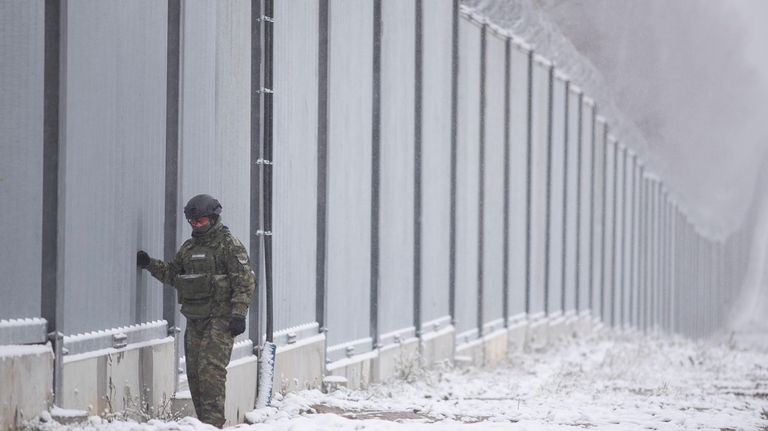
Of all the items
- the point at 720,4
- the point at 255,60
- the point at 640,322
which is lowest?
the point at 640,322

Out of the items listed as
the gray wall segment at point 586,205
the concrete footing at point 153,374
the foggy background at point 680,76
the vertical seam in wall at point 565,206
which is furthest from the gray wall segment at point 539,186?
the concrete footing at point 153,374

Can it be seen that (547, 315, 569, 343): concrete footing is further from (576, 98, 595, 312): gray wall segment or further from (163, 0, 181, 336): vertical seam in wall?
(163, 0, 181, 336): vertical seam in wall

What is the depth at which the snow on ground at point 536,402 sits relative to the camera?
12398 millimetres

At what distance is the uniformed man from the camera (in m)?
11.4

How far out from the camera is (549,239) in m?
33.1

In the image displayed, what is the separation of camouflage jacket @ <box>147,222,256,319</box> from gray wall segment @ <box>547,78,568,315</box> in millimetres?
21920

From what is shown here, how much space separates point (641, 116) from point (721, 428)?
1717 inches

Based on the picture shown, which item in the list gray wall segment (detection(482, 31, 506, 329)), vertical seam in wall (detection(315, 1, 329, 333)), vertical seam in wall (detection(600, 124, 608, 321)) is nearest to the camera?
vertical seam in wall (detection(315, 1, 329, 333))

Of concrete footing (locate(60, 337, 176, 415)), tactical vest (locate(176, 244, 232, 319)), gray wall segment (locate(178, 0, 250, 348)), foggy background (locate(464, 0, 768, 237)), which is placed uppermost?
foggy background (locate(464, 0, 768, 237))

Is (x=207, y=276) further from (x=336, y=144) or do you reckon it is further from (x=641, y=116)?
(x=641, y=116)

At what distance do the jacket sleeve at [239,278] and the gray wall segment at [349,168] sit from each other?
496 centimetres

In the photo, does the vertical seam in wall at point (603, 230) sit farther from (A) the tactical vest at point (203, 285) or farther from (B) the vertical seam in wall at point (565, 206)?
(A) the tactical vest at point (203, 285)

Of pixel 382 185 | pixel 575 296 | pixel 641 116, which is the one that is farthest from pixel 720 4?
pixel 382 185

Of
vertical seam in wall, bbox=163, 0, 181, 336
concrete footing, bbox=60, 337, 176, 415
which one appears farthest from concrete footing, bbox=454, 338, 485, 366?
concrete footing, bbox=60, 337, 176, 415
